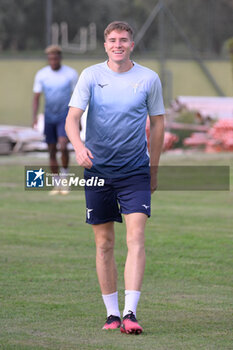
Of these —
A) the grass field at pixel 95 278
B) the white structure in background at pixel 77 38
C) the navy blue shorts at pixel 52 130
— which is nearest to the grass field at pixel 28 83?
the white structure in background at pixel 77 38

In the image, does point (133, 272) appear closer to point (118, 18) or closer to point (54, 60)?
point (54, 60)

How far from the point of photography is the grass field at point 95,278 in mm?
6109

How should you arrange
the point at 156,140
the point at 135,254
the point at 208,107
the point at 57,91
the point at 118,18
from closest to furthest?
1. the point at 135,254
2. the point at 156,140
3. the point at 57,91
4. the point at 208,107
5. the point at 118,18

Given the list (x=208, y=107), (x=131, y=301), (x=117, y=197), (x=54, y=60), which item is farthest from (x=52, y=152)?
(x=208, y=107)

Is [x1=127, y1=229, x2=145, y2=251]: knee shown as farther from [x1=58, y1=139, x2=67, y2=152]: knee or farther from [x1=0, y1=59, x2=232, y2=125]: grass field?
[x1=0, y1=59, x2=232, y2=125]: grass field

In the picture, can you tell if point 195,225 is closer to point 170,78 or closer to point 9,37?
point 170,78

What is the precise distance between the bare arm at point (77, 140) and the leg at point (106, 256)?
1.84 ft

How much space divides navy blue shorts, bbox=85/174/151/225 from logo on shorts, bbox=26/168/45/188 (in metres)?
1.22

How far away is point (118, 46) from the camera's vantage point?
6.38m

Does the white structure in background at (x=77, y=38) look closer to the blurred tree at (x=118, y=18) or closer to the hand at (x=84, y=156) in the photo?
the blurred tree at (x=118, y=18)

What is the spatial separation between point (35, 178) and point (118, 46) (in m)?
1.70

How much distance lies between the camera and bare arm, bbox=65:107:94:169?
6.13 meters

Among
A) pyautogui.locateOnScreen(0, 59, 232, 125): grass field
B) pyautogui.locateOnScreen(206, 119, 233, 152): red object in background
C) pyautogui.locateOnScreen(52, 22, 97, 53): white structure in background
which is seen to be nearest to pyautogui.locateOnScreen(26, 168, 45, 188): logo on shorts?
pyautogui.locateOnScreen(206, 119, 233, 152): red object in background

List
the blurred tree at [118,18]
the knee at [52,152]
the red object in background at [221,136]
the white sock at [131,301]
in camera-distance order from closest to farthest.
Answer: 1. the white sock at [131,301]
2. the knee at [52,152]
3. the red object in background at [221,136]
4. the blurred tree at [118,18]
